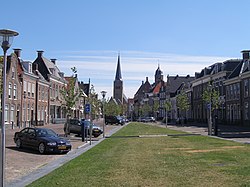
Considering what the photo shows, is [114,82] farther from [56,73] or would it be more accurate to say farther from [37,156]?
[37,156]

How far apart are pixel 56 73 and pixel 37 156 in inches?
2439

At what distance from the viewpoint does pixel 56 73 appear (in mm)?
81625

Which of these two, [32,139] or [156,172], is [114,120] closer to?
[32,139]

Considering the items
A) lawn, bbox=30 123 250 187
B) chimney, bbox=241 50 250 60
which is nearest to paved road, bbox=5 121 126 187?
lawn, bbox=30 123 250 187

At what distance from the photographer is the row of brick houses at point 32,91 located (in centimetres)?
5616

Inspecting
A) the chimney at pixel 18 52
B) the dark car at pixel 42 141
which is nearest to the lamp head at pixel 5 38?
the dark car at pixel 42 141

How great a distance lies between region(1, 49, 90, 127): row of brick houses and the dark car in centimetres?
2148

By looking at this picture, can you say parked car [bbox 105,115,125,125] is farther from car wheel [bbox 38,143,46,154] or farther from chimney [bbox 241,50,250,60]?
car wheel [bbox 38,143,46,154]

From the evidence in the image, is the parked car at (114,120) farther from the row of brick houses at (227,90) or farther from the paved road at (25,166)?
the paved road at (25,166)

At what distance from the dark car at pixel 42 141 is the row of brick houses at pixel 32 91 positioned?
846 inches

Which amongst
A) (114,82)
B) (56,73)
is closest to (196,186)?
(56,73)

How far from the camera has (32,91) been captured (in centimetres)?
6638

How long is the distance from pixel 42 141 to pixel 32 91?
45567 mm

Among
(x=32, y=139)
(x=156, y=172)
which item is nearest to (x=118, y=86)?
(x=32, y=139)
